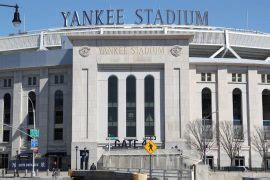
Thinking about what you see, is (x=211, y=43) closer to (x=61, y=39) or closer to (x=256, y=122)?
(x=256, y=122)

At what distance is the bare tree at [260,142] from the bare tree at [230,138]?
7.38 ft

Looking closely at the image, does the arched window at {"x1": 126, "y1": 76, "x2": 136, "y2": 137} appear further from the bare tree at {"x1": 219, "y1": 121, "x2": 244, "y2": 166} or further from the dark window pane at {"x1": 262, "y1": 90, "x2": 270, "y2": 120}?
the dark window pane at {"x1": 262, "y1": 90, "x2": 270, "y2": 120}

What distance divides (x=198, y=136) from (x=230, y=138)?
5.09m

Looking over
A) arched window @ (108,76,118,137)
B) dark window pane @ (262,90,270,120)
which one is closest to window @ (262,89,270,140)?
dark window pane @ (262,90,270,120)

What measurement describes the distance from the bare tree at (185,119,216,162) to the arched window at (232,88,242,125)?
7.37 metres

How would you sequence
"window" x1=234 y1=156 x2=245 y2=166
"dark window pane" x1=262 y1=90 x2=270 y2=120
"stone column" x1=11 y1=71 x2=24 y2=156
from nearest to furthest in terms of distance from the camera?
"window" x1=234 y1=156 x2=245 y2=166, "stone column" x1=11 y1=71 x2=24 y2=156, "dark window pane" x1=262 y1=90 x2=270 y2=120

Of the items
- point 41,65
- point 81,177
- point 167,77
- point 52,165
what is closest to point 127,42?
point 167,77

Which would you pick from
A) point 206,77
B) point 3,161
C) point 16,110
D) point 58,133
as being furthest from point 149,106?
point 3,161

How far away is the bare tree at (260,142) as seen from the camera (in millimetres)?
89787

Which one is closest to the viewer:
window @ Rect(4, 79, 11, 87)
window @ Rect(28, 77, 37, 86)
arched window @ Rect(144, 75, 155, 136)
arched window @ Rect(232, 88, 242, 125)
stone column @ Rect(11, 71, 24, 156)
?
arched window @ Rect(144, 75, 155, 136)

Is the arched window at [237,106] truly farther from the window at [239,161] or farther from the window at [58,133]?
the window at [58,133]

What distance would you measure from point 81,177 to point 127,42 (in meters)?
33.3

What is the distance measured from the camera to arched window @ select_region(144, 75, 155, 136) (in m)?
89.4

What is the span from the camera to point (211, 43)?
102 meters
